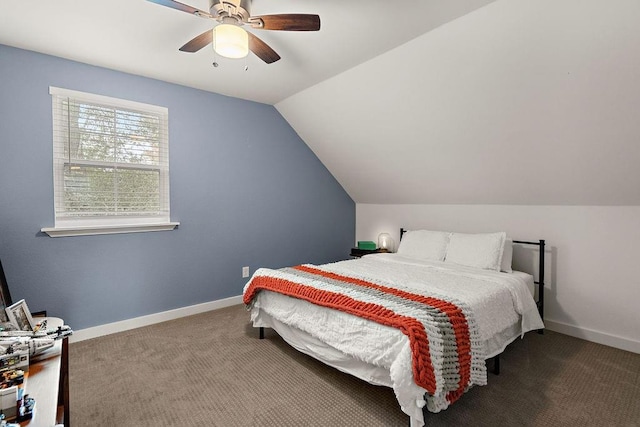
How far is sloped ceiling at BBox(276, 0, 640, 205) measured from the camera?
1.98 metres

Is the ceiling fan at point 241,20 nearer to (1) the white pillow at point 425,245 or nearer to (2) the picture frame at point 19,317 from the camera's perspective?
(2) the picture frame at point 19,317

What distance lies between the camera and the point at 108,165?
9.68 ft

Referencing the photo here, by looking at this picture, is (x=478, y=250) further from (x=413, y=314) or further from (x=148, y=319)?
(x=148, y=319)

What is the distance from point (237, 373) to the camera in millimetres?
2312

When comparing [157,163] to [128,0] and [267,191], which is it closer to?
[267,191]

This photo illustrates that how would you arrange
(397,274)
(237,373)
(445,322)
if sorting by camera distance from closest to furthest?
(445,322) → (237,373) → (397,274)

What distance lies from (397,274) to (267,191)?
6.42 feet

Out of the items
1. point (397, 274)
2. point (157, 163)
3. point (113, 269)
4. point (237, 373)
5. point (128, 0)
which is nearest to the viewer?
point (128, 0)

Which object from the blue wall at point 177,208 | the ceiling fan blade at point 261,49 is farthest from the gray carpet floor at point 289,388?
the ceiling fan blade at point 261,49

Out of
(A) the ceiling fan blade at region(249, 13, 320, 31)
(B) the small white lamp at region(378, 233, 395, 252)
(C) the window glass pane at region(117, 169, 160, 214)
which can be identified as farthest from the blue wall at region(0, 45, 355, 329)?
(A) the ceiling fan blade at region(249, 13, 320, 31)

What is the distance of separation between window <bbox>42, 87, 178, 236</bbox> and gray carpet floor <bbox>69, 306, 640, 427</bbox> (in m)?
1.06

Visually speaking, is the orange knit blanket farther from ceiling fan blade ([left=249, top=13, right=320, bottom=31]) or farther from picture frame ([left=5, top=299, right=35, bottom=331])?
ceiling fan blade ([left=249, top=13, right=320, bottom=31])

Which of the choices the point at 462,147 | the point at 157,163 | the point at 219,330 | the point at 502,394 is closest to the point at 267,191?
the point at 157,163

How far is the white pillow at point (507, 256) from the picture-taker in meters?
3.02
